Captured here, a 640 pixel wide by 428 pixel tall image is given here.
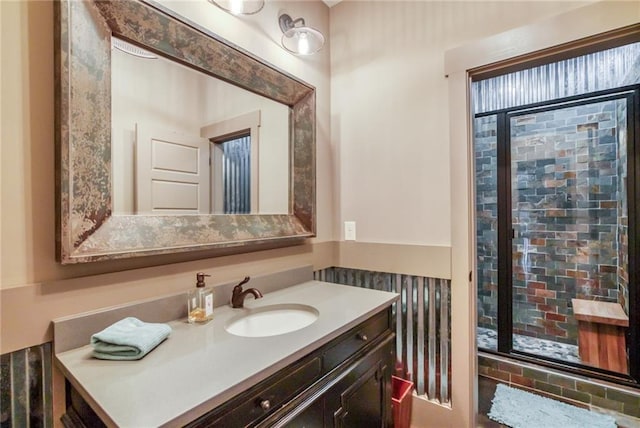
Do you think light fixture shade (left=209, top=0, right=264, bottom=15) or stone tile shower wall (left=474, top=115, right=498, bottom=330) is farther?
stone tile shower wall (left=474, top=115, right=498, bottom=330)

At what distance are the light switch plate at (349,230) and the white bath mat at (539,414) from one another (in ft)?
4.57

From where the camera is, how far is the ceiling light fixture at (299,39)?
5.20 feet

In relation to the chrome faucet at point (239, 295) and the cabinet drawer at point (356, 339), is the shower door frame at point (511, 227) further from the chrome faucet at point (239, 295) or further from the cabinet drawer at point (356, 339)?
the chrome faucet at point (239, 295)

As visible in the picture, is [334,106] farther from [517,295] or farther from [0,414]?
[517,295]

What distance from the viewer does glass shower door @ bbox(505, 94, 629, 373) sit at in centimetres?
216

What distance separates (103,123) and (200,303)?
68 centimetres

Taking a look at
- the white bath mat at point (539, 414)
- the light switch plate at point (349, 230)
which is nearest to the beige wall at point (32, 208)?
the light switch plate at point (349, 230)

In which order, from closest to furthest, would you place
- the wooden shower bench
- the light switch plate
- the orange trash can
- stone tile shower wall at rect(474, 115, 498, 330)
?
the orange trash can, the light switch plate, the wooden shower bench, stone tile shower wall at rect(474, 115, 498, 330)

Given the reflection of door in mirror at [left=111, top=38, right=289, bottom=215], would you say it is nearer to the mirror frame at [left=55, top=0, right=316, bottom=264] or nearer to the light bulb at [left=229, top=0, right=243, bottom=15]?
the mirror frame at [left=55, top=0, right=316, bottom=264]

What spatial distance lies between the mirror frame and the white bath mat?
1.90 meters

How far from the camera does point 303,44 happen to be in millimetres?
1622

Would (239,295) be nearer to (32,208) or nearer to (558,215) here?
(32,208)

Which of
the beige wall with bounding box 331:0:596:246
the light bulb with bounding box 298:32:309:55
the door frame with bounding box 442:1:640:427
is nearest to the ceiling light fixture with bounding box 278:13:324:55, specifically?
the light bulb with bounding box 298:32:309:55

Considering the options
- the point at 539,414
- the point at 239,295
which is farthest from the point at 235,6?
the point at 539,414
